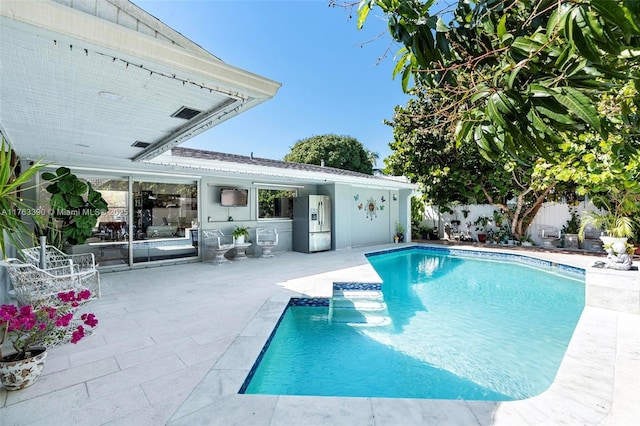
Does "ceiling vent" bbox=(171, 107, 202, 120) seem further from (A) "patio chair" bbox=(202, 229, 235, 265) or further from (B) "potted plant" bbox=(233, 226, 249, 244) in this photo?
(B) "potted plant" bbox=(233, 226, 249, 244)

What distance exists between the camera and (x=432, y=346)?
4.45 metres

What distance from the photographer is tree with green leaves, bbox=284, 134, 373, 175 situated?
28000 millimetres

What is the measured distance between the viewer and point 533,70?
1.46 m

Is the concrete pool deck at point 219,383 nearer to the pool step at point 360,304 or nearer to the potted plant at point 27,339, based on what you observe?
the potted plant at point 27,339

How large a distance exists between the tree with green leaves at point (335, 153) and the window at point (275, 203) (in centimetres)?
1596

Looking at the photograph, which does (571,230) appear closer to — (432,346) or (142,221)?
(432,346)

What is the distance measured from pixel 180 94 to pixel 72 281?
382cm

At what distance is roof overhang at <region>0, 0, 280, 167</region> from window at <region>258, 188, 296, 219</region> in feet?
22.6

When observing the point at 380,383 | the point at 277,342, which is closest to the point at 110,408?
the point at 277,342

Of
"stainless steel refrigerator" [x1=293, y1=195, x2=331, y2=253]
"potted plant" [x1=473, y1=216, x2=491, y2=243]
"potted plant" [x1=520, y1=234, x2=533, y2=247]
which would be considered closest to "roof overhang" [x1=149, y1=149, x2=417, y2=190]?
"stainless steel refrigerator" [x1=293, y1=195, x2=331, y2=253]

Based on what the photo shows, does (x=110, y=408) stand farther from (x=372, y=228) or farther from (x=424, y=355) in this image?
(x=372, y=228)

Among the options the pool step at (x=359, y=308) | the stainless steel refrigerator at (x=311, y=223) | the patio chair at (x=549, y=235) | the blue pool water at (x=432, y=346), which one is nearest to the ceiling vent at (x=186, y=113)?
the blue pool water at (x=432, y=346)

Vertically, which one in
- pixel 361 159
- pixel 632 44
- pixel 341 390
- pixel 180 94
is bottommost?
pixel 341 390

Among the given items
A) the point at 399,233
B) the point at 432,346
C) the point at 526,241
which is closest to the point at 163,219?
the point at 432,346
